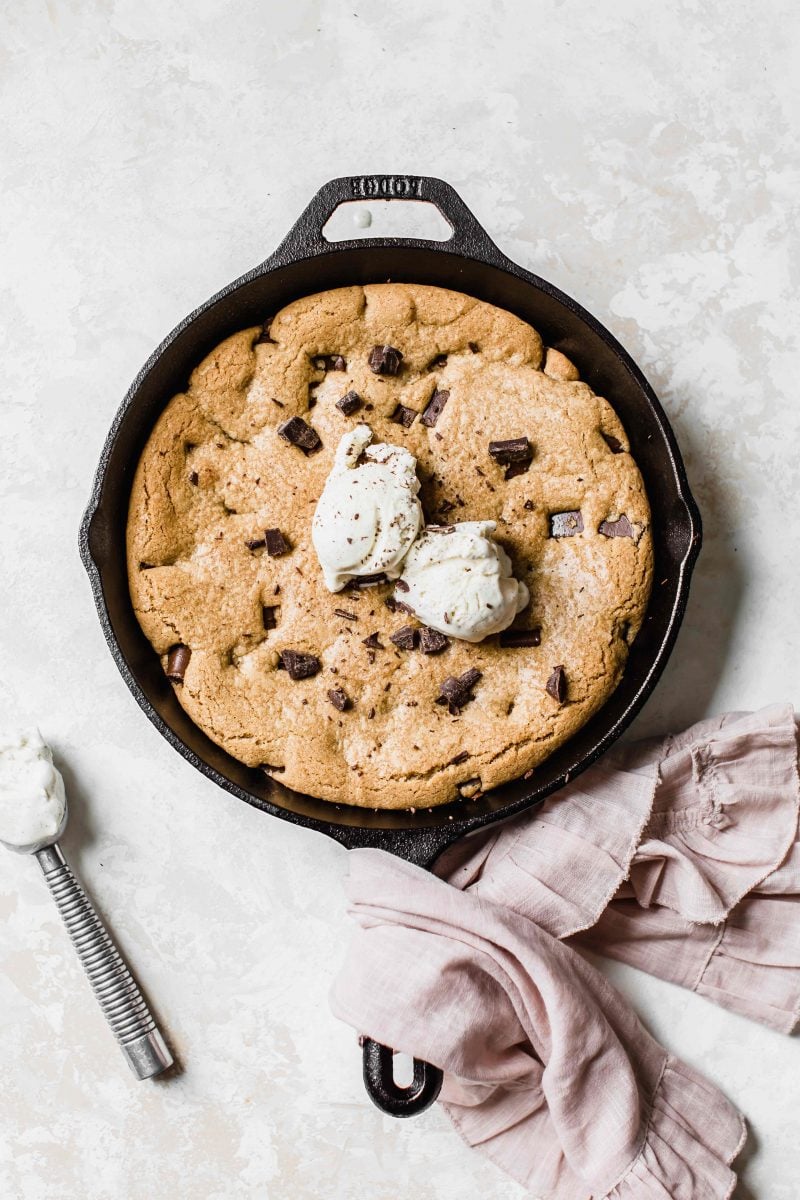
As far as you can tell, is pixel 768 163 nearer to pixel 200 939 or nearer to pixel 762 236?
pixel 762 236

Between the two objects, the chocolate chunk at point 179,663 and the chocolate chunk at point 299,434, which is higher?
the chocolate chunk at point 299,434

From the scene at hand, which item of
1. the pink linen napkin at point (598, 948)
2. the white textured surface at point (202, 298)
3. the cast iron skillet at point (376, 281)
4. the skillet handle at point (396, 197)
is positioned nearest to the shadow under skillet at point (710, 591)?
the white textured surface at point (202, 298)

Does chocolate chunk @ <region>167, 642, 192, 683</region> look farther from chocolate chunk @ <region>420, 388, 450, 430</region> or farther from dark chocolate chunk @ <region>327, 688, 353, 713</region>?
chocolate chunk @ <region>420, 388, 450, 430</region>

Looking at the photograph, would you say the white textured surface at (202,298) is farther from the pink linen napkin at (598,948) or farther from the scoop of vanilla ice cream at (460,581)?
the scoop of vanilla ice cream at (460,581)

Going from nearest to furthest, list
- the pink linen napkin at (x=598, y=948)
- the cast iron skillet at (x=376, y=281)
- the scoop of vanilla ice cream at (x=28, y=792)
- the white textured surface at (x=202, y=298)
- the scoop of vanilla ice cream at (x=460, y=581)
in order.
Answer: the scoop of vanilla ice cream at (x=460, y=581)
the cast iron skillet at (x=376, y=281)
the pink linen napkin at (x=598, y=948)
the scoop of vanilla ice cream at (x=28, y=792)
the white textured surface at (x=202, y=298)

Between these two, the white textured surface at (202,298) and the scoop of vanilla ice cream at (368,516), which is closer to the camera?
the scoop of vanilla ice cream at (368,516)

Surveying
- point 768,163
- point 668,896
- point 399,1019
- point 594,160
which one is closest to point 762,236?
point 768,163

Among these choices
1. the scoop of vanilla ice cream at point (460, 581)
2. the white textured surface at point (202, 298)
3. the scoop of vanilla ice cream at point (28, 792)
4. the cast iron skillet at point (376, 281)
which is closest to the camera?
the scoop of vanilla ice cream at point (460, 581)

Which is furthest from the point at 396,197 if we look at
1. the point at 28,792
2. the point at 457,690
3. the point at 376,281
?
the point at 28,792
